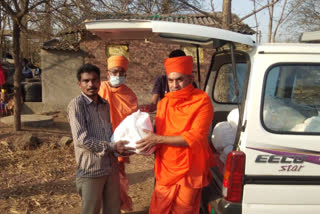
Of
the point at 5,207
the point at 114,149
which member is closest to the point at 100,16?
the point at 5,207

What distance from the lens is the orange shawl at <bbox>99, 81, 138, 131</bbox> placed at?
312cm

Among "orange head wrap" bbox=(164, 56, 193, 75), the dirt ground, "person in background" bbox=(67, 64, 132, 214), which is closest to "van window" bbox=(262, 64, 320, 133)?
"orange head wrap" bbox=(164, 56, 193, 75)

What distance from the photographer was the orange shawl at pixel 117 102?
3.12 meters

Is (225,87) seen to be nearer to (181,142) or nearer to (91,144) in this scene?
(181,142)

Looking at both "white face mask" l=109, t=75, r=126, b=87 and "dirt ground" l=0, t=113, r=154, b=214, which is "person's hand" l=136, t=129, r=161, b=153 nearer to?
"white face mask" l=109, t=75, r=126, b=87

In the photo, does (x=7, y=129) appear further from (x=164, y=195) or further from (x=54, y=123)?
(x=164, y=195)

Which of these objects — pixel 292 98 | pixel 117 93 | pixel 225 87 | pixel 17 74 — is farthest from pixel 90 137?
pixel 17 74

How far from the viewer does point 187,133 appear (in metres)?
2.13

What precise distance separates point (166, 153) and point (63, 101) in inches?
360

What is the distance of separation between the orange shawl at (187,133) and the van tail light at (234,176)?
0.23 m

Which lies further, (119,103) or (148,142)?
(119,103)

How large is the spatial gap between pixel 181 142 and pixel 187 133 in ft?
0.27

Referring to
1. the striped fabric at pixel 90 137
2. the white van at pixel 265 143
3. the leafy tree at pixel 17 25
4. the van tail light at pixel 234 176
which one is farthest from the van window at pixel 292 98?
the leafy tree at pixel 17 25

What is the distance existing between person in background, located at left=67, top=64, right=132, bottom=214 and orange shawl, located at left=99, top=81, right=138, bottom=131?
2.07ft
